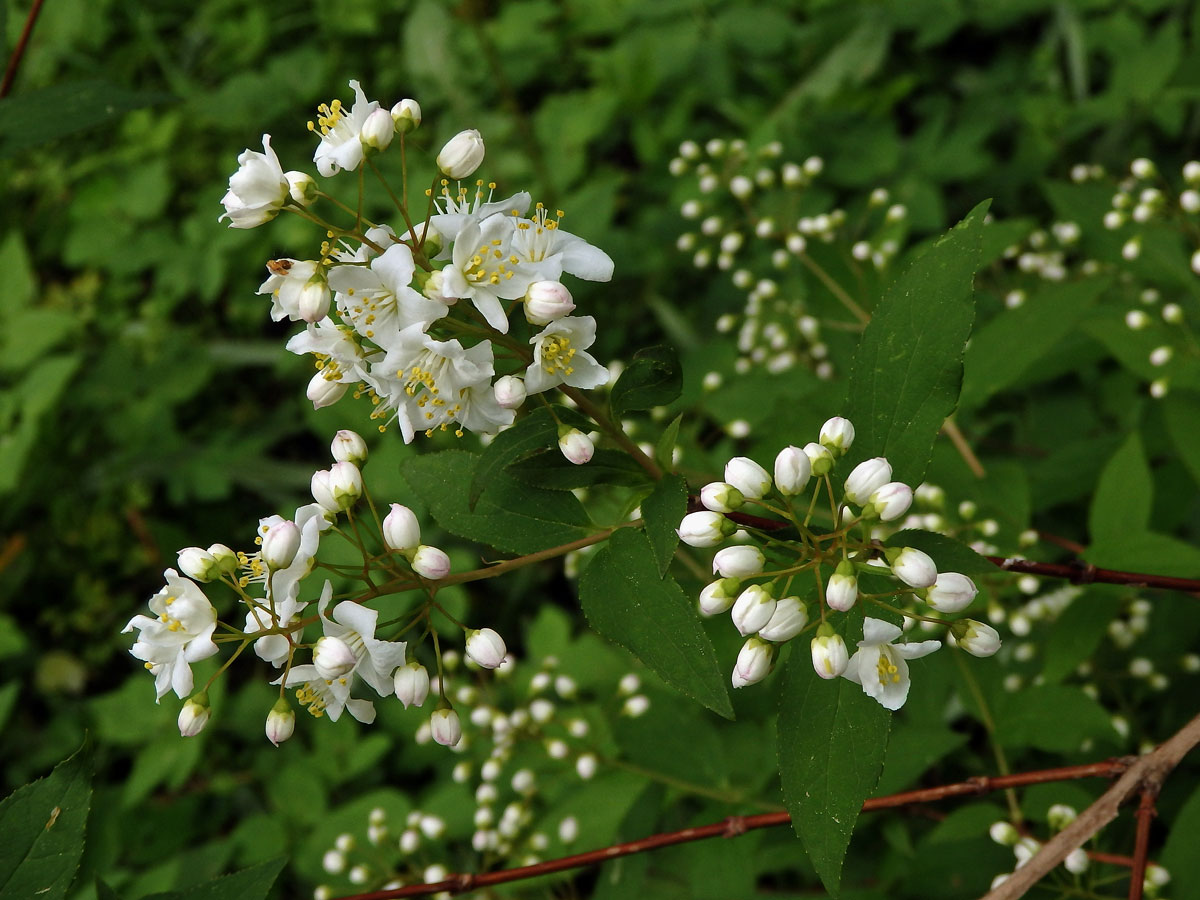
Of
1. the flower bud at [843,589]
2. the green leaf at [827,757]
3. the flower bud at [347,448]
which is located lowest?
the green leaf at [827,757]

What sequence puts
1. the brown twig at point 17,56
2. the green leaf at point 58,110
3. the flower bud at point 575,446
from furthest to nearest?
the brown twig at point 17,56, the green leaf at point 58,110, the flower bud at point 575,446

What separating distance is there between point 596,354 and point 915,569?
9.77 ft

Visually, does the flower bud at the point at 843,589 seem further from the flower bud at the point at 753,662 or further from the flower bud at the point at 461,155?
the flower bud at the point at 461,155

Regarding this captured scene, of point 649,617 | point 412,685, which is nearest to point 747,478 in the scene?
point 649,617

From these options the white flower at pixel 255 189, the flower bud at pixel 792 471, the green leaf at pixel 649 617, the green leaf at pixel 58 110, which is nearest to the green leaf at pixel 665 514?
the green leaf at pixel 649 617

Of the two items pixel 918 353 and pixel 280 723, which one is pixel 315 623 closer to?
pixel 280 723

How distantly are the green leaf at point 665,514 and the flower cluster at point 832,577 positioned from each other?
0.05m

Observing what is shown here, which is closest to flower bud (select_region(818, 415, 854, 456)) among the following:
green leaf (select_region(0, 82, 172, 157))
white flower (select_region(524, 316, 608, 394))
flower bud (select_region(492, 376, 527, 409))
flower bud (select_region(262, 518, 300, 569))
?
white flower (select_region(524, 316, 608, 394))

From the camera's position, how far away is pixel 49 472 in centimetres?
437

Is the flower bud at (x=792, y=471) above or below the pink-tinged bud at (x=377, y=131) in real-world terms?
below

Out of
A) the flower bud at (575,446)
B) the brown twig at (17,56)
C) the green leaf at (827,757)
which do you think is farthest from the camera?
the brown twig at (17,56)

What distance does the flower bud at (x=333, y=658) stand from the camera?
1444 millimetres

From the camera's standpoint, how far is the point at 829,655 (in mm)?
1381

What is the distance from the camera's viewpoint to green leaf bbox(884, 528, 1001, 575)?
150 cm
